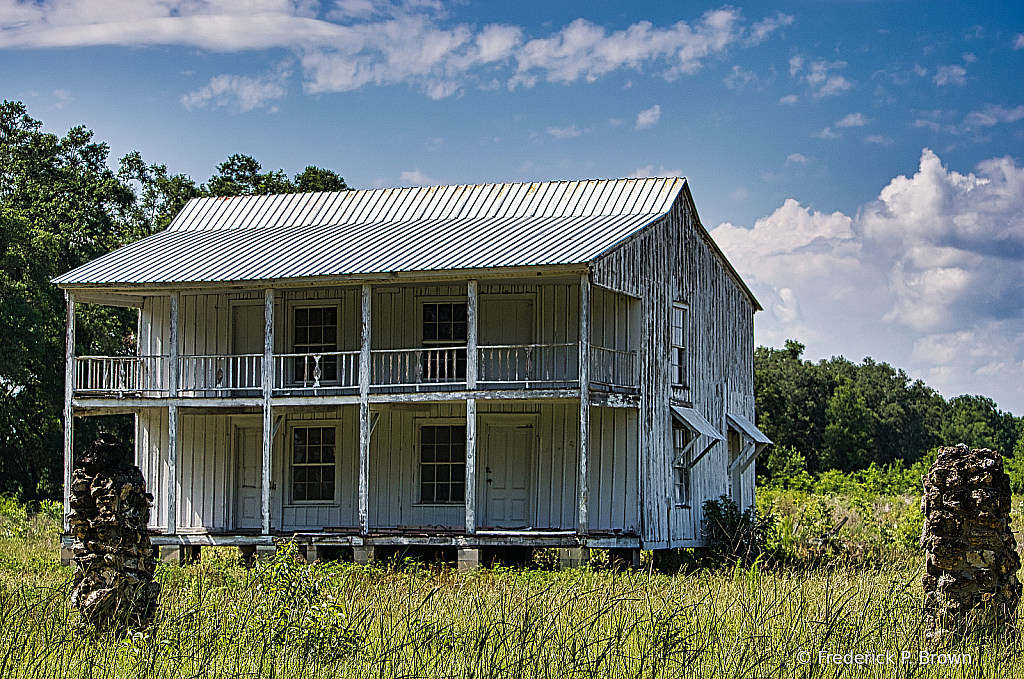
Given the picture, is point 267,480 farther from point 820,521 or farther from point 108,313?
point 108,313

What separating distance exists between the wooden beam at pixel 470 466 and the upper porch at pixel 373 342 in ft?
1.47

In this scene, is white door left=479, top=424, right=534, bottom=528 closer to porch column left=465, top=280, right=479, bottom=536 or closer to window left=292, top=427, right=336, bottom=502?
porch column left=465, top=280, right=479, bottom=536

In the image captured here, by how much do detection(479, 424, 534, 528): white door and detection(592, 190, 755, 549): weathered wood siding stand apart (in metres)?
2.28

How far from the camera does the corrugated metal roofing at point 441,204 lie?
27172mm

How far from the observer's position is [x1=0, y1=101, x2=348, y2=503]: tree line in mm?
38625

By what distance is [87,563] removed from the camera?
12.7m

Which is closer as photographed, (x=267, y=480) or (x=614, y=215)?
(x=267, y=480)

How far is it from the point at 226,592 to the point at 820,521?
1720cm

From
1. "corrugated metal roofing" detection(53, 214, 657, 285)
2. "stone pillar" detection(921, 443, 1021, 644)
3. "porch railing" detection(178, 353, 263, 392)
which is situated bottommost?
"stone pillar" detection(921, 443, 1021, 644)

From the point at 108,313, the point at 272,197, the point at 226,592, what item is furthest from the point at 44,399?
the point at 226,592

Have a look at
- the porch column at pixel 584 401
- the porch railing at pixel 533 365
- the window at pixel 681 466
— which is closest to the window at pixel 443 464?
the porch railing at pixel 533 365

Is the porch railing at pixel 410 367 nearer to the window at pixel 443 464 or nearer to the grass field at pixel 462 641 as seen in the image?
the window at pixel 443 464

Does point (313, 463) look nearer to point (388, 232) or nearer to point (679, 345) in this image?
point (388, 232)

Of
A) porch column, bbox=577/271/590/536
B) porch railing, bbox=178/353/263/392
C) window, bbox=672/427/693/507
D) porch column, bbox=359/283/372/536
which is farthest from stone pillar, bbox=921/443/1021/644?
porch railing, bbox=178/353/263/392
